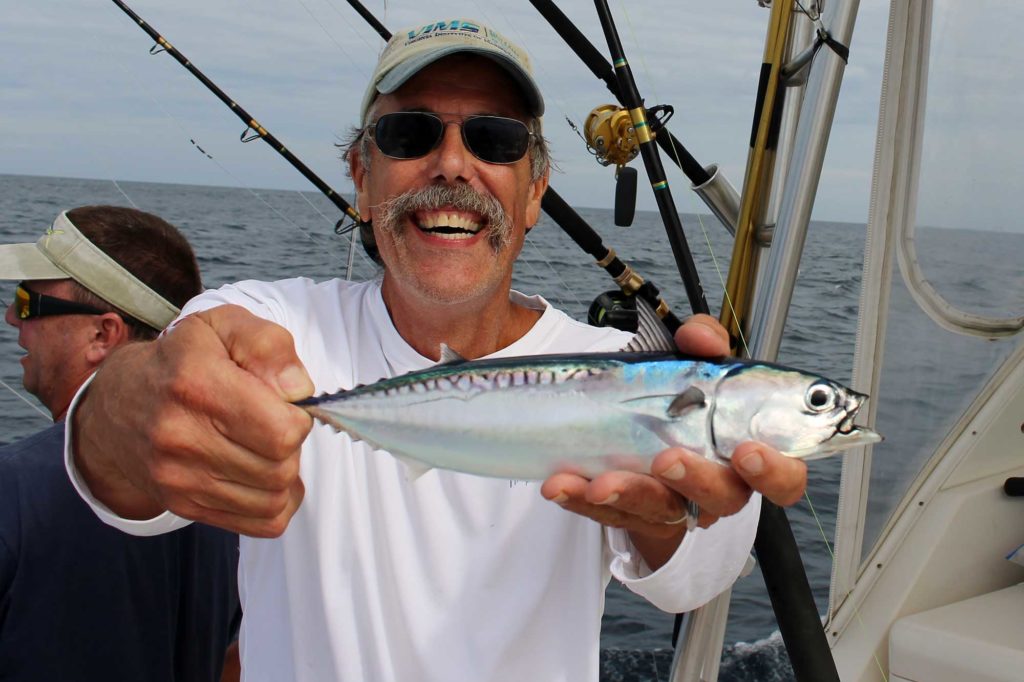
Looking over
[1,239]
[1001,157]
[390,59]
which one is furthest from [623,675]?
[1,239]

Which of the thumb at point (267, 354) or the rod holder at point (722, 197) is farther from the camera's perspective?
the rod holder at point (722, 197)

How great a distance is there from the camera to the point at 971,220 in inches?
122

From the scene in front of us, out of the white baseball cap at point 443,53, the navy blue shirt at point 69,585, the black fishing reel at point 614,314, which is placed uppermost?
the white baseball cap at point 443,53

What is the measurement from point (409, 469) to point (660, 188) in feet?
6.72

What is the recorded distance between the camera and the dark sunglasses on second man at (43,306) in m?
2.84

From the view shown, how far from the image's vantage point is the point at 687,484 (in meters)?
Answer: 1.58

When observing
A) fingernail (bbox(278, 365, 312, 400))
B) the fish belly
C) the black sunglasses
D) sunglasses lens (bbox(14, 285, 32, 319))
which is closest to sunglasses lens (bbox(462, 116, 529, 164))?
the black sunglasses

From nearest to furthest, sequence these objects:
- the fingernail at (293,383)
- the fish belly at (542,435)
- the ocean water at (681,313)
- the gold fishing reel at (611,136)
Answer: the fingernail at (293,383) → the fish belly at (542,435) → the gold fishing reel at (611,136) → the ocean water at (681,313)

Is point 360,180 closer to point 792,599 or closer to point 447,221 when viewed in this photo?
point 447,221

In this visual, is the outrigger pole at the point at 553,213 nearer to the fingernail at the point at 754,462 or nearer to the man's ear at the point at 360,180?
the man's ear at the point at 360,180

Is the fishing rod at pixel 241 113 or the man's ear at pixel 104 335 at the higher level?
the fishing rod at pixel 241 113

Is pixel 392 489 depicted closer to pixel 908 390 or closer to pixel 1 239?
pixel 908 390

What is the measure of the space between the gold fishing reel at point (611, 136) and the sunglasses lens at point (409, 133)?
143 centimetres

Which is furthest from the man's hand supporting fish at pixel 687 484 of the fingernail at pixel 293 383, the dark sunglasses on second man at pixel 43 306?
the dark sunglasses on second man at pixel 43 306
